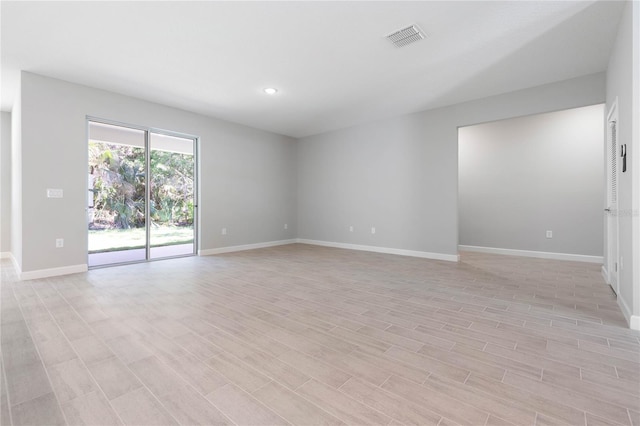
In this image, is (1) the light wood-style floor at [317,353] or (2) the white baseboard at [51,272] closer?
(1) the light wood-style floor at [317,353]

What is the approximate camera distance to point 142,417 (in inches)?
50.4

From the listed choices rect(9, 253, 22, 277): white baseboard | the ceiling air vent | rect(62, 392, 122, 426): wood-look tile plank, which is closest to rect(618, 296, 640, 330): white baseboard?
the ceiling air vent

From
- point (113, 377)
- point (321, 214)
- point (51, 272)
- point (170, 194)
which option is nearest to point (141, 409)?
point (113, 377)

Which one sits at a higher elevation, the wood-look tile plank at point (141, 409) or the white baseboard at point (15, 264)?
the white baseboard at point (15, 264)

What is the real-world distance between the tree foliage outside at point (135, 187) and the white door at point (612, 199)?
637 cm

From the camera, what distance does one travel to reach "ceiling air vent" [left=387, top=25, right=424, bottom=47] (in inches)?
114

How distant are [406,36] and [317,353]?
3.13m

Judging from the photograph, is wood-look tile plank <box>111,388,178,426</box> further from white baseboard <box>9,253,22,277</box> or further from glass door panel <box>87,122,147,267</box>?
glass door panel <box>87,122,147,267</box>

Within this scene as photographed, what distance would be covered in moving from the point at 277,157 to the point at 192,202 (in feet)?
7.96

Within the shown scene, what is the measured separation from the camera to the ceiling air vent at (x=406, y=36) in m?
2.89

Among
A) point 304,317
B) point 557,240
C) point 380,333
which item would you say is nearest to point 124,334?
point 304,317

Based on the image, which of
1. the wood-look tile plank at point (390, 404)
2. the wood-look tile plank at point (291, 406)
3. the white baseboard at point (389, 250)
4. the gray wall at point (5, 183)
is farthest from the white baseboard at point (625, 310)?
the gray wall at point (5, 183)

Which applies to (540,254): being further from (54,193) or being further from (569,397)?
(54,193)

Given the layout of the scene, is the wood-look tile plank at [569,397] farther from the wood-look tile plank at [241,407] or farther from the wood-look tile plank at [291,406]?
the wood-look tile plank at [241,407]
